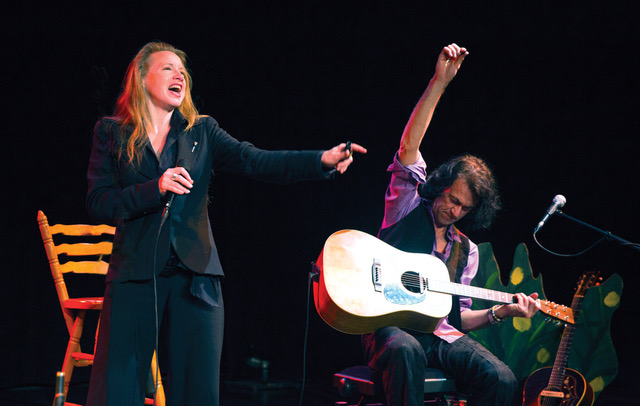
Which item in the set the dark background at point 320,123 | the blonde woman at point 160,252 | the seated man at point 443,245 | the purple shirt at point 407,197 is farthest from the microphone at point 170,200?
the dark background at point 320,123

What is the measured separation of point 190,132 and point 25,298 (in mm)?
2895

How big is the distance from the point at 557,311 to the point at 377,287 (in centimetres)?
112

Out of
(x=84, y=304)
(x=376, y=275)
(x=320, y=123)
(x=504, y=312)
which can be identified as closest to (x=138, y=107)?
(x=376, y=275)

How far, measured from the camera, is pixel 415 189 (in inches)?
113

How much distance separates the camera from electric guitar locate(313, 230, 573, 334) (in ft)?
8.00

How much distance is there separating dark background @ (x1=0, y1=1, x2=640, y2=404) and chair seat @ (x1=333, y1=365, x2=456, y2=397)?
1934 mm

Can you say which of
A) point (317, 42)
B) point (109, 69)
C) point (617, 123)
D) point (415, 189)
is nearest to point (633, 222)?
point (617, 123)

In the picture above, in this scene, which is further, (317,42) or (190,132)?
(317,42)

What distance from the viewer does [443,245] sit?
2982mm

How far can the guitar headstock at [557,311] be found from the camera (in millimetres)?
2965

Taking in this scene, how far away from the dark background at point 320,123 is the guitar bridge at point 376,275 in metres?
2.09

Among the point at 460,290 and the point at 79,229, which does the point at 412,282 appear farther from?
the point at 79,229

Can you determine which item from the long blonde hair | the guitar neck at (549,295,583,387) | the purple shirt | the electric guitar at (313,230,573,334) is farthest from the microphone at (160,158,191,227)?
the guitar neck at (549,295,583,387)

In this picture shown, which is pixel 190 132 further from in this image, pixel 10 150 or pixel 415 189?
pixel 10 150
